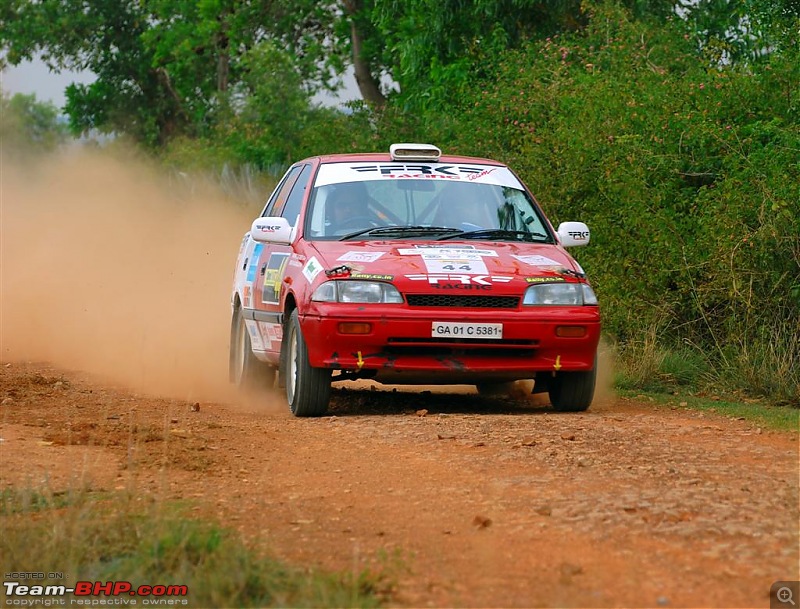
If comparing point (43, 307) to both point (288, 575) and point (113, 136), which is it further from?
point (113, 136)

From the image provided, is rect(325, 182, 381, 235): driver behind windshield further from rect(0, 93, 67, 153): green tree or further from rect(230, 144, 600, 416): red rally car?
rect(0, 93, 67, 153): green tree

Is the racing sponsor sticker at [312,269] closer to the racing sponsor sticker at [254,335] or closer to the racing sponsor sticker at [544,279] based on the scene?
the racing sponsor sticker at [544,279]

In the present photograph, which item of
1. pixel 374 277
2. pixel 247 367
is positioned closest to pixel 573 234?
pixel 374 277

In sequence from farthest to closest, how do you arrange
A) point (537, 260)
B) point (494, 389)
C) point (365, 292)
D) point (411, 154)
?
point (494, 389), point (411, 154), point (537, 260), point (365, 292)

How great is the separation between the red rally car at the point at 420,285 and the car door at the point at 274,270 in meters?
0.03

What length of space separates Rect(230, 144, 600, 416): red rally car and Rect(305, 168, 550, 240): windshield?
0.01 meters

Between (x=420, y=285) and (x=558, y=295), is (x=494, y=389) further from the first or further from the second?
(x=420, y=285)

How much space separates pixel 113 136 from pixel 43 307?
27.3 m

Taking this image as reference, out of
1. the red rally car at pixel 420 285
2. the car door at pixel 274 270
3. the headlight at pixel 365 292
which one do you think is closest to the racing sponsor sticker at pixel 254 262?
the car door at pixel 274 270

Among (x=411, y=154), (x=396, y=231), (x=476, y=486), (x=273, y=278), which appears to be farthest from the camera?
(x=411, y=154)

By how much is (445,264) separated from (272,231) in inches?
56.2

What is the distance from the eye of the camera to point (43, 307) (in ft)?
65.6

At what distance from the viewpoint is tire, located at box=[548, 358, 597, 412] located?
9977 mm

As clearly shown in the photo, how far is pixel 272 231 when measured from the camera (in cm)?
1046
